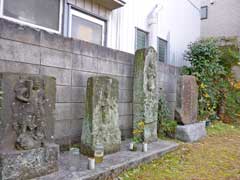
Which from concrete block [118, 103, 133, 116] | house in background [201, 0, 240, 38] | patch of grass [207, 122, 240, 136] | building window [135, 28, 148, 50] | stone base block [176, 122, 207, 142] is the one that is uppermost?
house in background [201, 0, 240, 38]

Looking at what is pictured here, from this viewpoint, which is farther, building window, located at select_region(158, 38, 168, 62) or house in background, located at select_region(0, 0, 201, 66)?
building window, located at select_region(158, 38, 168, 62)

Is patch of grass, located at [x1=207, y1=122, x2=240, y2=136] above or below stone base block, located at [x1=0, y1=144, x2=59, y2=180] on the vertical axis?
below

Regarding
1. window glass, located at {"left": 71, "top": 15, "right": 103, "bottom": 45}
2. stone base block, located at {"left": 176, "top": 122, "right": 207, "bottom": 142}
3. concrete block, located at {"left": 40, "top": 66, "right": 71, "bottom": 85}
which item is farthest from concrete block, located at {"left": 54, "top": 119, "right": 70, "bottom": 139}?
stone base block, located at {"left": 176, "top": 122, "right": 207, "bottom": 142}

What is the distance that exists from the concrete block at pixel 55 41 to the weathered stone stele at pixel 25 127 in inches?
24.3

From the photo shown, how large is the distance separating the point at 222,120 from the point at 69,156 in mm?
6474

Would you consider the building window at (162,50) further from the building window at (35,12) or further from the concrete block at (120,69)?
the building window at (35,12)

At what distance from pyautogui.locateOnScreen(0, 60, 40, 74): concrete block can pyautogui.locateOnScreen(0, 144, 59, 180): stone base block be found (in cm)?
92

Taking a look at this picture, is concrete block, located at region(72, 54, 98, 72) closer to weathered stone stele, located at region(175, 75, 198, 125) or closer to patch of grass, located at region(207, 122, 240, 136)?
weathered stone stele, located at region(175, 75, 198, 125)

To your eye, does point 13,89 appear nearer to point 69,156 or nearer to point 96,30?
point 69,156

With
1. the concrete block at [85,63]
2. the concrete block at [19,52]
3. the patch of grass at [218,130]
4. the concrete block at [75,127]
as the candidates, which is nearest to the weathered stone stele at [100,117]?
the concrete block at [75,127]

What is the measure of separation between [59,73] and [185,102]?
3311 mm

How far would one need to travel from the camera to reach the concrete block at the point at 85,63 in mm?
3258

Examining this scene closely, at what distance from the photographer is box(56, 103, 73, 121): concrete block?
305 cm

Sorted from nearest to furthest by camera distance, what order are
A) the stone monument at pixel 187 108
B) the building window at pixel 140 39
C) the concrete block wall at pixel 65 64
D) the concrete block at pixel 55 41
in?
the concrete block wall at pixel 65 64
the concrete block at pixel 55 41
the stone monument at pixel 187 108
the building window at pixel 140 39
